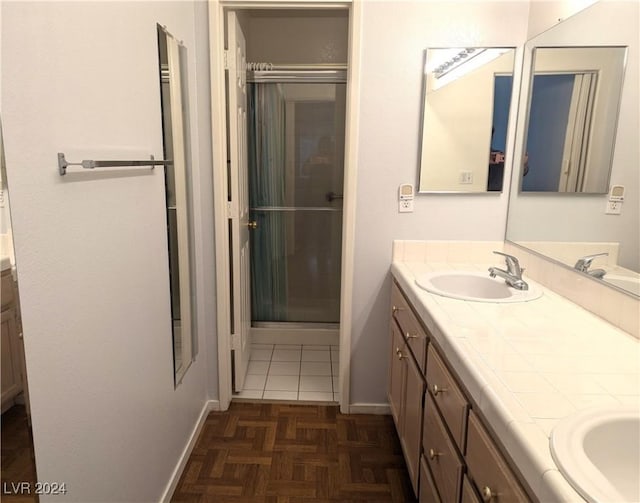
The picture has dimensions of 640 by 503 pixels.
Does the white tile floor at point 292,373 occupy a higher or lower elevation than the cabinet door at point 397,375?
lower

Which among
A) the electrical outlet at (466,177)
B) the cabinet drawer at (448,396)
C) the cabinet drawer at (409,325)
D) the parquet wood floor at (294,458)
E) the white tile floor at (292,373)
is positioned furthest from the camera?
the white tile floor at (292,373)

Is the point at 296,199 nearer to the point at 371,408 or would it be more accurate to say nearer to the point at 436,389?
the point at 371,408

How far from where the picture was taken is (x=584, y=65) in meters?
1.62

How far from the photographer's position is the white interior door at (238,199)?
2240 mm

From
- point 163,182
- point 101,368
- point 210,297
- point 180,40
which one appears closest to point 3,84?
point 101,368

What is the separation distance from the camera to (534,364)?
1.08 meters

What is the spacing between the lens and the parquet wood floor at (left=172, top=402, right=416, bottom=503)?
6.10 feet

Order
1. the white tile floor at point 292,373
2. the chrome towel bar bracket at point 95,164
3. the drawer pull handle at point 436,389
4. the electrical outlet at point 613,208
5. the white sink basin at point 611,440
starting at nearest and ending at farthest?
1. the white sink basin at point 611,440
2. the chrome towel bar bracket at point 95,164
3. the drawer pull handle at point 436,389
4. the electrical outlet at point 613,208
5. the white tile floor at point 292,373

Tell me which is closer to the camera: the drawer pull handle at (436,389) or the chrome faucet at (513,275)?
the drawer pull handle at (436,389)

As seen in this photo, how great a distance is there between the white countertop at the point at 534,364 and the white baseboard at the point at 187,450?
1267mm

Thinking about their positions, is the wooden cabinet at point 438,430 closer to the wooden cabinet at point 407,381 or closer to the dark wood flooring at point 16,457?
the wooden cabinet at point 407,381

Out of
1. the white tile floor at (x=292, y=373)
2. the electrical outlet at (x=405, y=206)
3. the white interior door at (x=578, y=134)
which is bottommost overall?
the white tile floor at (x=292, y=373)

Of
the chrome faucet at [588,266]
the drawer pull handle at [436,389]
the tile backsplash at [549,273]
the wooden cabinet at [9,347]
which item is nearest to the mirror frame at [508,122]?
the tile backsplash at [549,273]

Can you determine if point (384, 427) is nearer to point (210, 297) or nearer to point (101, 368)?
point (210, 297)
